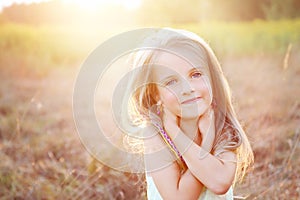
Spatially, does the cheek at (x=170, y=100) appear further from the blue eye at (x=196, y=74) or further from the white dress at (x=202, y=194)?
the white dress at (x=202, y=194)

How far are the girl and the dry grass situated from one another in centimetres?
58

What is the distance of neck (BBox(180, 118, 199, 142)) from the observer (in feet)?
5.20

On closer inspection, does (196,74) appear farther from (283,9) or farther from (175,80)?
(283,9)

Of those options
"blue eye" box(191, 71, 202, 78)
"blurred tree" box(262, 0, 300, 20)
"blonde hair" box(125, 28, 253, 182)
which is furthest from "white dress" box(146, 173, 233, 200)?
"blurred tree" box(262, 0, 300, 20)

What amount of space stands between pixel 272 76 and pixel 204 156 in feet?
16.3

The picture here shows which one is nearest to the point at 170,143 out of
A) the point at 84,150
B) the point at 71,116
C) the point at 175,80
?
the point at 175,80

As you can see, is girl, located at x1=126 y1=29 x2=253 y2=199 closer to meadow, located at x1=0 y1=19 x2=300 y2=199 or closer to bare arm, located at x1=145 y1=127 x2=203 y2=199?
bare arm, located at x1=145 y1=127 x2=203 y2=199

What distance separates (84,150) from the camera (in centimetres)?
370

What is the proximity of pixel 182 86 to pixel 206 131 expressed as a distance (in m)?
0.16

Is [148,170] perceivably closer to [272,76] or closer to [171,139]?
[171,139]

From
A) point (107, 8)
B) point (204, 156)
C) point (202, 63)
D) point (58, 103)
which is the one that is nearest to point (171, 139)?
point (204, 156)

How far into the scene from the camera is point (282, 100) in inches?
197

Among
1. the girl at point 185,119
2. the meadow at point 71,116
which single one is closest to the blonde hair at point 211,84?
the girl at point 185,119

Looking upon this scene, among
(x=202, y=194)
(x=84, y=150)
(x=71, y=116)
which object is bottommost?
(x=71, y=116)
